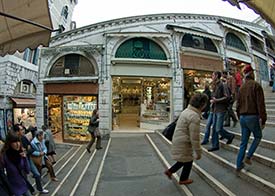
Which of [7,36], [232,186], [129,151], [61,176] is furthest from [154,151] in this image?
[7,36]

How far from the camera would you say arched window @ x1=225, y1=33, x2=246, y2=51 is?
16.8m

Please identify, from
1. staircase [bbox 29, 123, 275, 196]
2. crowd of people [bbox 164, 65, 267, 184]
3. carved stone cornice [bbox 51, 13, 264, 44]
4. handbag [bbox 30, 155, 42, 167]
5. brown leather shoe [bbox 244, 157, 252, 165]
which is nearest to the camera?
crowd of people [bbox 164, 65, 267, 184]

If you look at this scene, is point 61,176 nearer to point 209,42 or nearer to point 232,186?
point 232,186

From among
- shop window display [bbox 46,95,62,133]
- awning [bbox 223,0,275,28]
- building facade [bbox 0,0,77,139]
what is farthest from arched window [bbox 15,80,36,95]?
awning [bbox 223,0,275,28]

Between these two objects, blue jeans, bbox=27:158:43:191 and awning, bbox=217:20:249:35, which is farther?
awning, bbox=217:20:249:35

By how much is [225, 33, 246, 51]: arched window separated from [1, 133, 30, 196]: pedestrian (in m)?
14.7

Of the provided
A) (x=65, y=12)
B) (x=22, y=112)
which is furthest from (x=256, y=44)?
(x=22, y=112)

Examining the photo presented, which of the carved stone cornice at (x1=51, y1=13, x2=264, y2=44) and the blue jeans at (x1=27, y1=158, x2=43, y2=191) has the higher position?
the carved stone cornice at (x1=51, y1=13, x2=264, y2=44)

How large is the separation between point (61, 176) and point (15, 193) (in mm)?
3446

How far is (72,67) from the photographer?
47.2 feet

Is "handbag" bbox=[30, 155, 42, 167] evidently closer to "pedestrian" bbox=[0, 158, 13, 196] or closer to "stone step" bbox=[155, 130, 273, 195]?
"pedestrian" bbox=[0, 158, 13, 196]

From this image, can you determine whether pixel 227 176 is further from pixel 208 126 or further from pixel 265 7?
pixel 265 7

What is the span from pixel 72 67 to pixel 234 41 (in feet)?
33.3

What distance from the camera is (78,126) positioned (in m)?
14.9
